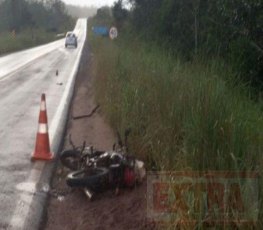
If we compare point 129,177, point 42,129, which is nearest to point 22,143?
point 42,129

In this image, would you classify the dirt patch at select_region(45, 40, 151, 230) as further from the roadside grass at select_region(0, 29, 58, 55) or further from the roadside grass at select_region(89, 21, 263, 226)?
the roadside grass at select_region(0, 29, 58, 55)

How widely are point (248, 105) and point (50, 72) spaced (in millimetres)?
19199

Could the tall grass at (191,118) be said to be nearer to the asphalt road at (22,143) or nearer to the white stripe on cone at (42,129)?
the white stripe on cone at (42,129)

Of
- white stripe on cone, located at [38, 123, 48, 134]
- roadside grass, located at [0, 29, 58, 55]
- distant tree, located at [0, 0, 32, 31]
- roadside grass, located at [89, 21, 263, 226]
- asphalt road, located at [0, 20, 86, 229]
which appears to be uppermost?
roadside grass, located at [89, 21, 263, 226]

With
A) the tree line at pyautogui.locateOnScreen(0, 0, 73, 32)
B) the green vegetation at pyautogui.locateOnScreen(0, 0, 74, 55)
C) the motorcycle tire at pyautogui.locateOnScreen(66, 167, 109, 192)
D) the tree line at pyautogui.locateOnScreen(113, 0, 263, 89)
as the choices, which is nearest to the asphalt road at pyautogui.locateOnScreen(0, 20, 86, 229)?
the motorcycle tire at pyautogui.locateOnScreen(66, 167, 109, 192)

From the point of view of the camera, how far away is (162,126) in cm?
714

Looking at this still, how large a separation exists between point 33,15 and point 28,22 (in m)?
18.7

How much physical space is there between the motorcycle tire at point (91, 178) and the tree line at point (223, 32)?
3803 mm

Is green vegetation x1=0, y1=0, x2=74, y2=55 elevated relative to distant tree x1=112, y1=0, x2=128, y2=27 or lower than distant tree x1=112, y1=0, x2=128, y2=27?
lower

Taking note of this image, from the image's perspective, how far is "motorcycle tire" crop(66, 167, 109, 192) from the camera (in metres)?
6.61

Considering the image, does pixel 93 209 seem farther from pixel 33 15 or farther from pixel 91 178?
pixel 33 15

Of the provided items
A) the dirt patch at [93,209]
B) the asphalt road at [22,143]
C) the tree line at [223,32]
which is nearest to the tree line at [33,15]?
the tree line at [223,32]

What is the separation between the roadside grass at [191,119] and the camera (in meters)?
5.27

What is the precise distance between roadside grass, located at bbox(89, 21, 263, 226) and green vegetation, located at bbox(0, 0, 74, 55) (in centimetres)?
4276
